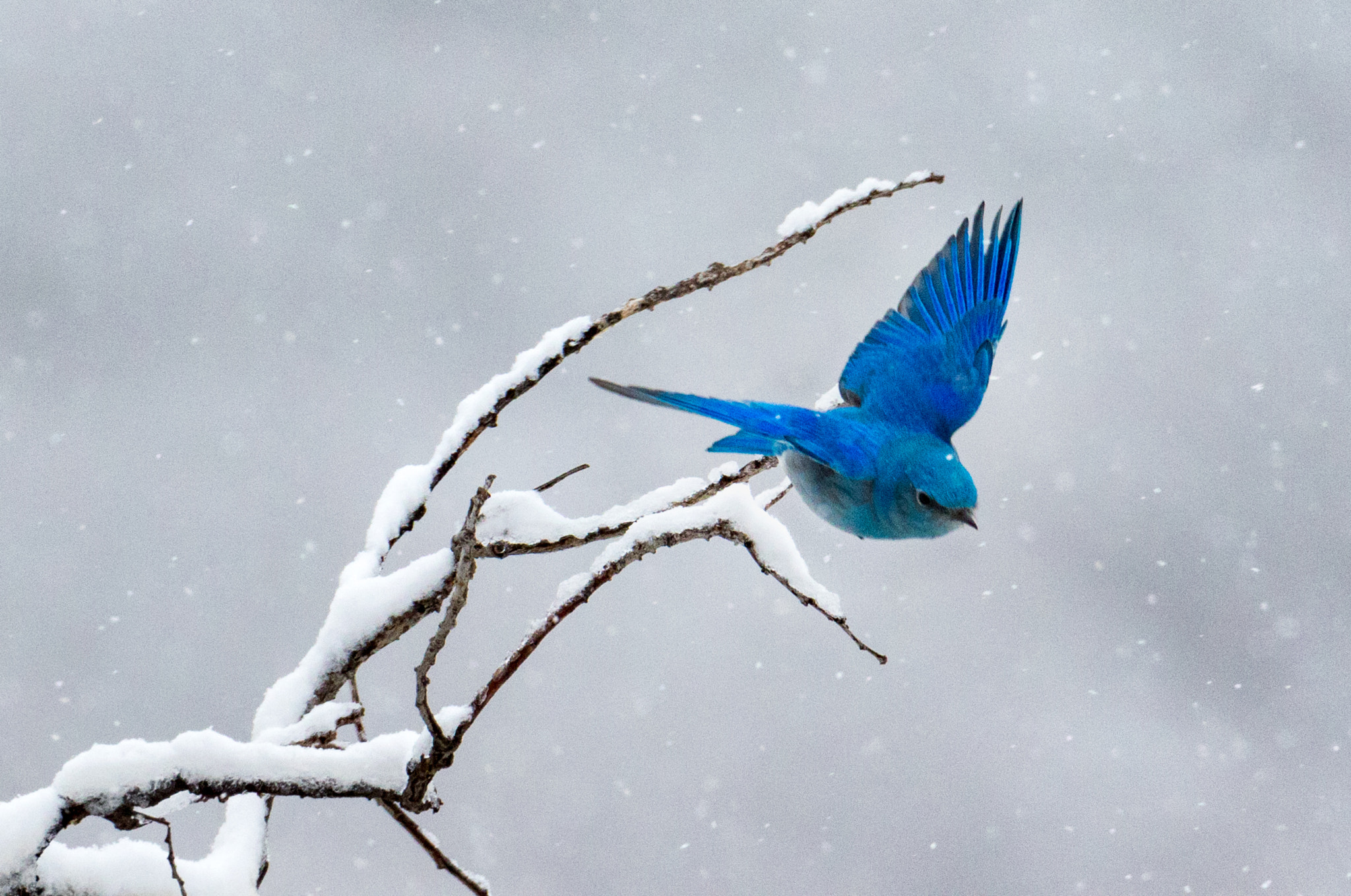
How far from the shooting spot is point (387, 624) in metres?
1.83

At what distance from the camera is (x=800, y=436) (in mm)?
2051

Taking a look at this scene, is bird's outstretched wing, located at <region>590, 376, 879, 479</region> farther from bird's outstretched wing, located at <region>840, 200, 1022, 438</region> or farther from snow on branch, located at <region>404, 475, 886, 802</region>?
bird's outstretched wing, located at <region>840, 200, 1022, 438</region>

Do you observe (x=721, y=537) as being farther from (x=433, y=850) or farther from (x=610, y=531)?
(x=433, y=850)

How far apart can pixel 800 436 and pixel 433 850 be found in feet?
3.34

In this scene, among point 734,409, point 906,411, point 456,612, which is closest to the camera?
point 456,612

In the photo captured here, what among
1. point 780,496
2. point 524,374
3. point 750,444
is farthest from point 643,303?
point 780,496

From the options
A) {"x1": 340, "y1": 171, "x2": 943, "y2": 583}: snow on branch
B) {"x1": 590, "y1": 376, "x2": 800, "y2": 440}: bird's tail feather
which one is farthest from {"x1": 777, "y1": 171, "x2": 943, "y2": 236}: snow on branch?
{"x1": 590, "y1": 376, "x2": 800, "y2": 440}: bird's tail feather

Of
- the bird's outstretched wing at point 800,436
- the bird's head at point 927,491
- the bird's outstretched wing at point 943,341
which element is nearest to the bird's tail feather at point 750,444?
the bird's outstretched wing at point 800,436

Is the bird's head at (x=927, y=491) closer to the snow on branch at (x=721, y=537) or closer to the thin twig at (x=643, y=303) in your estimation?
the snow on branch at (x=721, y=537)

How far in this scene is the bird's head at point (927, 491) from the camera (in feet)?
6.70

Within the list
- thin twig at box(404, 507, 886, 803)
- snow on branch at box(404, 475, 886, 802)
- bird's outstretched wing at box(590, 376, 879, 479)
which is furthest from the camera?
bird's outstretched wing at box(590, 376, 879, 479)

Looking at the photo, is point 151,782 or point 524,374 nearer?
point 151,782

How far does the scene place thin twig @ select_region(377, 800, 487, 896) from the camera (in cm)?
151

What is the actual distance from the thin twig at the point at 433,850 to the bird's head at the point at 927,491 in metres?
1.06
